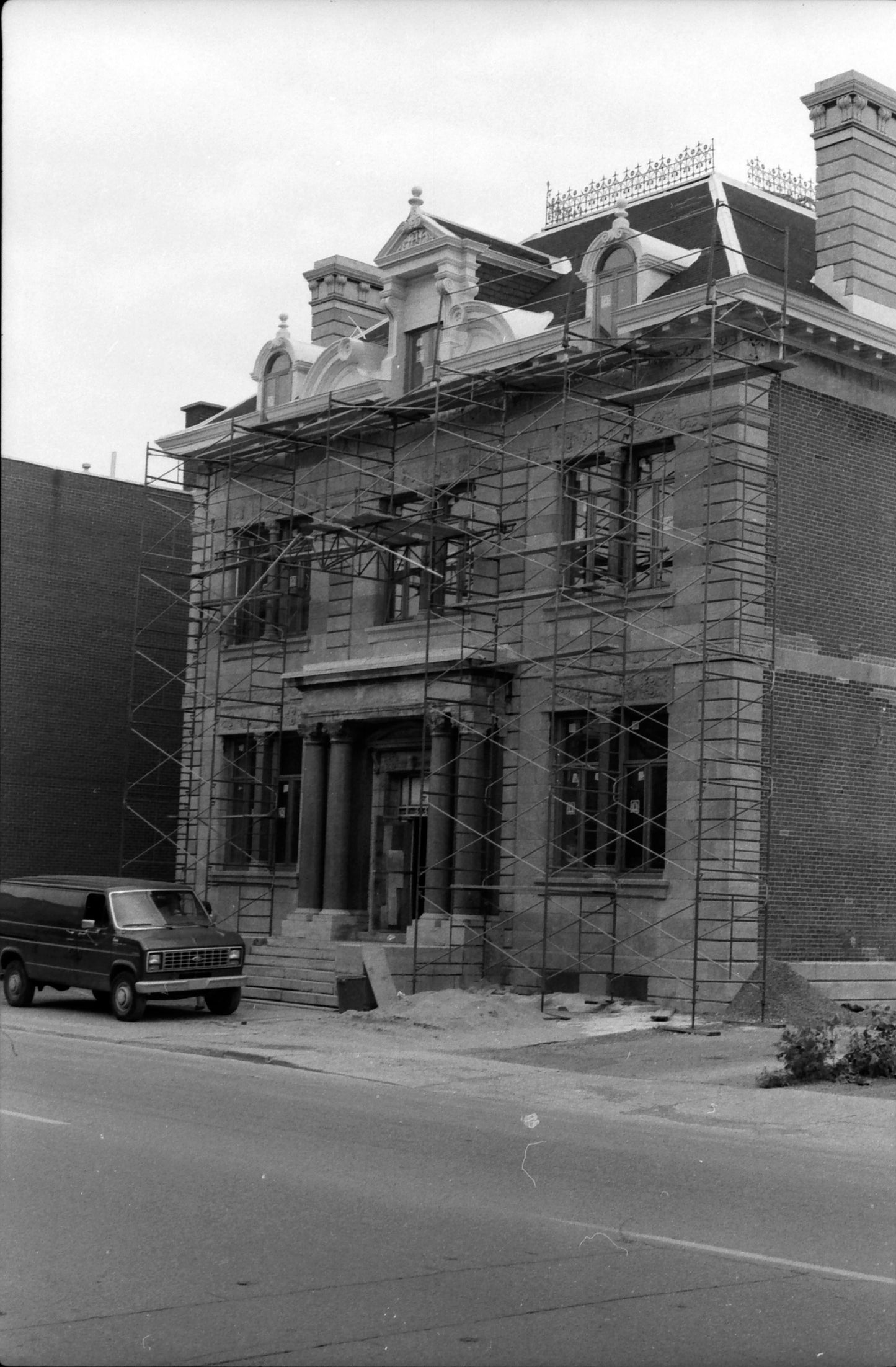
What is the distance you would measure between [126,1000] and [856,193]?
646 inches

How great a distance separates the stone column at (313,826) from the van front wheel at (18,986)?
19.5 ft

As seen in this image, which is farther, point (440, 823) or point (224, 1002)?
point (440, 823)

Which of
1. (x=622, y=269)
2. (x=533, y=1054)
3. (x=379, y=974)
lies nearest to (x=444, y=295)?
(x=622, y=269)

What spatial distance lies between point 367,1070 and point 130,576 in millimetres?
23501

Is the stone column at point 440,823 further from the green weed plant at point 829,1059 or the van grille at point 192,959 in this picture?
the green weed plant at point 829,1059

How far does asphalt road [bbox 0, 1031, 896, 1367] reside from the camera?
7.00 m

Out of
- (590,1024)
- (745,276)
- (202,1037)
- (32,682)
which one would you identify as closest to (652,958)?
Answer: (590,1024)

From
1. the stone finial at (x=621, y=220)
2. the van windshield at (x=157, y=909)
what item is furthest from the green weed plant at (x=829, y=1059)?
the stone finial at (x=621, y=220)

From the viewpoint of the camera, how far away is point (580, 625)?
25812mm

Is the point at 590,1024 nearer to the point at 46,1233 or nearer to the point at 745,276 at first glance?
the point at 745,276

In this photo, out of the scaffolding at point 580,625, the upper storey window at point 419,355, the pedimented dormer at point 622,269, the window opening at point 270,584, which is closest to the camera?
the scaffolding at point 580,625

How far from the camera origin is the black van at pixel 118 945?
2267cm

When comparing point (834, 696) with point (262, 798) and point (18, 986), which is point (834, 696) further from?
point (18, 986)

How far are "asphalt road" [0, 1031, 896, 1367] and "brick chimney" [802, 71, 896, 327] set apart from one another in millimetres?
16029
